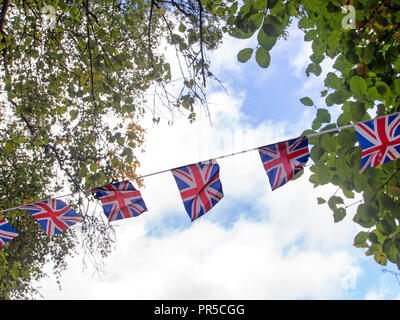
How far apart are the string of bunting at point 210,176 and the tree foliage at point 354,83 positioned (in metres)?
0.11

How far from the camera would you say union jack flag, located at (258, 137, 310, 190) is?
303 centimetres

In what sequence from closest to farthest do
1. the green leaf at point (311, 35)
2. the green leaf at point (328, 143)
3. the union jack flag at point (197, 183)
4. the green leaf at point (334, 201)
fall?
the green leaf at point (328, 143), the green leaf at point (334, 201), the green leaf at point (311, 35), the union jack flag at point (197, 183)

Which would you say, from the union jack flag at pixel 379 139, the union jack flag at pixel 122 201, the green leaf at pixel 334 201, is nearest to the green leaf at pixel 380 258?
the green leaf at pixel 334 201

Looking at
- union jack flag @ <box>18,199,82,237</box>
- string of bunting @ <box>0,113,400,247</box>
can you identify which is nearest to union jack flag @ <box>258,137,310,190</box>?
string of bunting @ <box>0,113,400,247</box>

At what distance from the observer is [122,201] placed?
3764 mm

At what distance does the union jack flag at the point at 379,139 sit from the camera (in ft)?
7.36

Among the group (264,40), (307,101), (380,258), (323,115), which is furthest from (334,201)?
(264,40)

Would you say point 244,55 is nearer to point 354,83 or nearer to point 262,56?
point 262,56

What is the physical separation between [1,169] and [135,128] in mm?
5169

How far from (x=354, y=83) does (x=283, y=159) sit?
49.4 inches

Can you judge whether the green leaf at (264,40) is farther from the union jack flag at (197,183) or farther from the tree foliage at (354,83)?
the union jack flag at (197,183)

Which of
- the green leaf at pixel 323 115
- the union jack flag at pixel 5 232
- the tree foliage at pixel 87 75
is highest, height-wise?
the tree foliage at pixel 87 75

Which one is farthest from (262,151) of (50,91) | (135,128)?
(50,91)

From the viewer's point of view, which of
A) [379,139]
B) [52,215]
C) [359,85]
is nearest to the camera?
[359,85]
